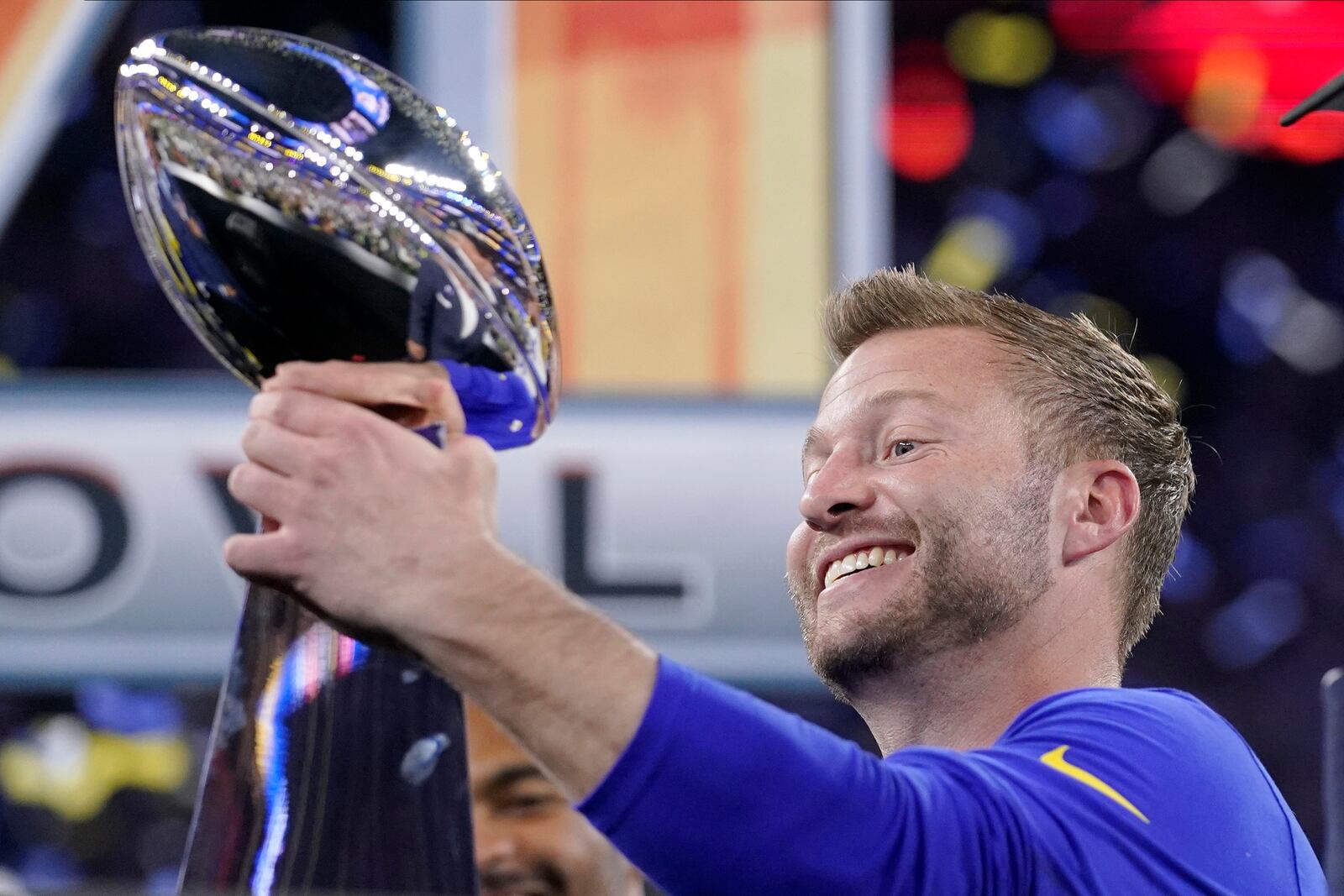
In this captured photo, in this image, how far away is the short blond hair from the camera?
3.99 feet

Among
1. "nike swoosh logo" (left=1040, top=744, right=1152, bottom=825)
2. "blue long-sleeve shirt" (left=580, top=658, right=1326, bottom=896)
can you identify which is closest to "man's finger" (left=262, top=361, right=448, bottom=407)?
"blue long-sleeve shirt" (left=580, top=658, right=1326, bottom=896)

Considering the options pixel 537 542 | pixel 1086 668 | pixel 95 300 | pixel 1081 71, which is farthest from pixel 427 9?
pixel 1086 668

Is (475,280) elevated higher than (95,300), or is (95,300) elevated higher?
(475,280)

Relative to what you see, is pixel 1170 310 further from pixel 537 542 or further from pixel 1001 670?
pixel 1001 670

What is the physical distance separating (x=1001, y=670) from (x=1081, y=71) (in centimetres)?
147

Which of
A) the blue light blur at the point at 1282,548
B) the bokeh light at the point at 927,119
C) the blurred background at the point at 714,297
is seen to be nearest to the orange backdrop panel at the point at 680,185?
the blurred background at the point at 714,297

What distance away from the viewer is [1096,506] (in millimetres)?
1229

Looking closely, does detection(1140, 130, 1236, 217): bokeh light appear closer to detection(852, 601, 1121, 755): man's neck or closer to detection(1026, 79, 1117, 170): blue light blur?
detection(1026, 79, 1117, 170): blue light blur

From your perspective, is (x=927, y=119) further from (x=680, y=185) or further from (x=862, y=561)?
(x=862, y=561)

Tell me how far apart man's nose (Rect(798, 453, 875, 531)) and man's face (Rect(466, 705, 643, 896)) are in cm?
48

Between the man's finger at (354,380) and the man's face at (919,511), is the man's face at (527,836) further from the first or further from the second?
the man's finger at (354,380)

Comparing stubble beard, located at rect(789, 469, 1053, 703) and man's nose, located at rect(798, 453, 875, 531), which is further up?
man's nose, located at rect(798, 453, 875, 531)

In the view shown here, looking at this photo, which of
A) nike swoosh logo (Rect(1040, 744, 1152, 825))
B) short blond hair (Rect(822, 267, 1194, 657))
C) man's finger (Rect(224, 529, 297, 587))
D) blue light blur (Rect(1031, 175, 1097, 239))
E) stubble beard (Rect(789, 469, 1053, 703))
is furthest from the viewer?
blue light blur (Rect(1031, 175, 1097, 239))

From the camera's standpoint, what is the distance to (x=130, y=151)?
615 millimetres
